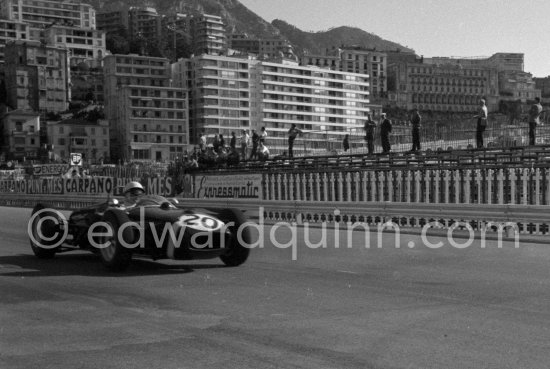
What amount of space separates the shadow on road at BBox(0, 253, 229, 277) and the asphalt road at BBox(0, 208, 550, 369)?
0.03m

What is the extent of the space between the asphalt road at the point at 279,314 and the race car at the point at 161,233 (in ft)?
1.00

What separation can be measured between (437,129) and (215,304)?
803 inches

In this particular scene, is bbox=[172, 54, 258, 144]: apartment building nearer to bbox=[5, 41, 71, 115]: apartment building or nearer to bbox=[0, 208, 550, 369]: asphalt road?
bbox=[5, 41, 71, 115]: apartment building

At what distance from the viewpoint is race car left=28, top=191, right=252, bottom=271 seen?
10.1 meters

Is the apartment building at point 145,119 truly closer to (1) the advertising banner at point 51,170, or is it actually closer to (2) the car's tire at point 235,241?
(1) the advertising banner at point 51,170

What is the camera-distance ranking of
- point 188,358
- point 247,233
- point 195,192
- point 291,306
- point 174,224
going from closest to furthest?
point 188,358 → point 291,306 → point 174,224 → point 247,233 → point 195,192

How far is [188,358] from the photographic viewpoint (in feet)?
18.6

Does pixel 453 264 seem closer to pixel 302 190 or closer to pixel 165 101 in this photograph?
pixel 302 190

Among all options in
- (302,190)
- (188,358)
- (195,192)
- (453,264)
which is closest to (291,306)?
(188,358)

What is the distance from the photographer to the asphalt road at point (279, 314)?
5707 millimetres

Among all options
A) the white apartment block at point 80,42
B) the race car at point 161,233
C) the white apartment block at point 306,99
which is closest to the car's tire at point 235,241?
the race car at point 161,233

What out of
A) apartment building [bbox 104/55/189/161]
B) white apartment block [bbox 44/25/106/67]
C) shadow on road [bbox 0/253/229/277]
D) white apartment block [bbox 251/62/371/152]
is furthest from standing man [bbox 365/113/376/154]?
white apartment block [bbox 44/25/106/67]

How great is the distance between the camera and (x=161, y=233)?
1019cm

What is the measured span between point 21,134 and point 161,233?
375 ft
